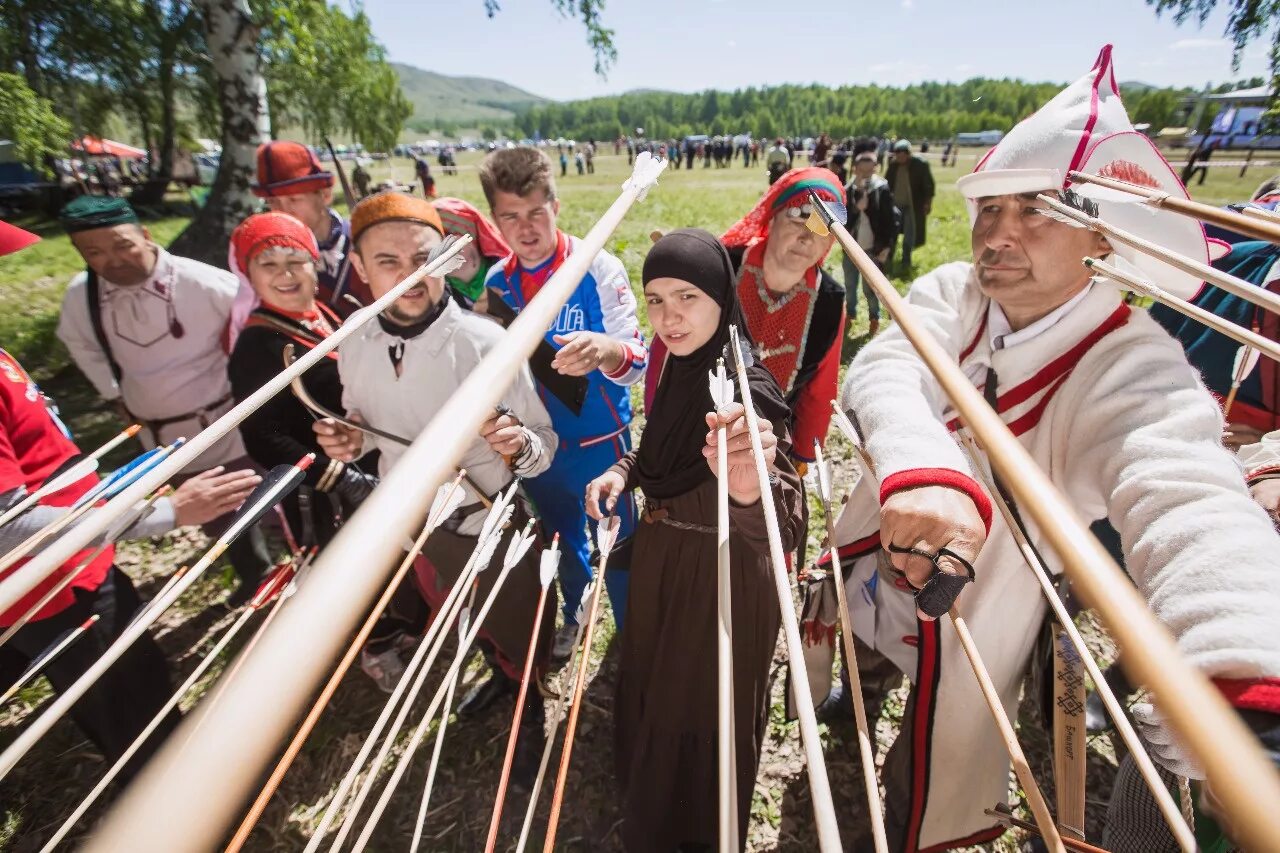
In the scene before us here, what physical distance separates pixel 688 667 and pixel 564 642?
133 cm

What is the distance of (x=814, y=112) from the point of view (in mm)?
105875

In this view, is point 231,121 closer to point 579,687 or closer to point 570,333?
point 570,333

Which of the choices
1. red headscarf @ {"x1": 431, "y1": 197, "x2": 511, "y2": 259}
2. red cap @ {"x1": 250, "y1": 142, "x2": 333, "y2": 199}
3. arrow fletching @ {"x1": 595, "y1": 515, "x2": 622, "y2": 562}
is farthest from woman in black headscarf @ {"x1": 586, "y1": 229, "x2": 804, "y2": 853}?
red cap @ {"x1": 250, "y1": 142, "x2": 333, "y2": 199}

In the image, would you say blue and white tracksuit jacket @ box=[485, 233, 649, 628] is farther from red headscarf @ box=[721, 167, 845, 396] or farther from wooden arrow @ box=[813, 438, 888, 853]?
wooden arrow @ box=[813, 438, 888, 853]

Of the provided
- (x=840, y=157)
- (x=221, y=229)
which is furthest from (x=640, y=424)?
(x=840, y=157)

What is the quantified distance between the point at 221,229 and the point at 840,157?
8762 mm

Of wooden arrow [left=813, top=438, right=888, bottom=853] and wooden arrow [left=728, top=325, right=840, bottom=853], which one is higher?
wooden arrow [left=728, top=325, right=840, bottom=853]

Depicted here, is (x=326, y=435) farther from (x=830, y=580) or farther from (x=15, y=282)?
(x=15, y=282)

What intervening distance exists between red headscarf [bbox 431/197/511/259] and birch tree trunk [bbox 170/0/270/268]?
12.1 feet

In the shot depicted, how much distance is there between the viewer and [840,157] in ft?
29.1

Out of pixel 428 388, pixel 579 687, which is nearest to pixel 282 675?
pixel 579 687

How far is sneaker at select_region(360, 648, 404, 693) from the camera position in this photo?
2697mm

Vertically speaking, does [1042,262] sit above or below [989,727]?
above

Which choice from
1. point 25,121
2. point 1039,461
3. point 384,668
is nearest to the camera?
point 1039,461
